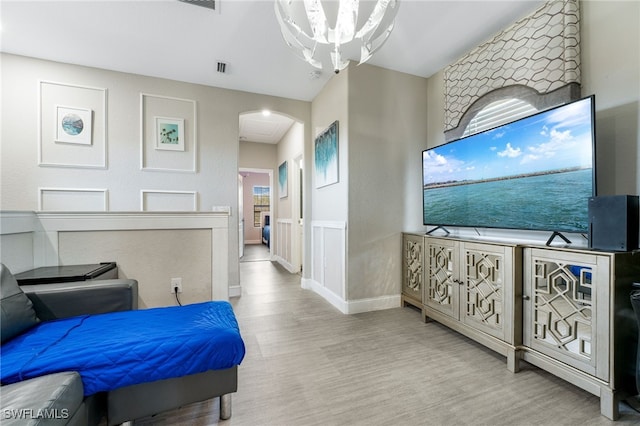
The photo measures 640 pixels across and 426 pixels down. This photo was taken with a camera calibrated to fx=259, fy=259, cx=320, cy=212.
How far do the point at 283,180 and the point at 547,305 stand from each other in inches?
187

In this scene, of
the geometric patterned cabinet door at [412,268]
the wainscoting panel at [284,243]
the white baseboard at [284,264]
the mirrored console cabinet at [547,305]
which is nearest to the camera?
the mirrored console cabinet at [547,305]

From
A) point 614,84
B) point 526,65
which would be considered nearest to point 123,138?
point 526,65

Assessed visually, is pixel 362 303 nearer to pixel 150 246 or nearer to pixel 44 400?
pixel 150 246

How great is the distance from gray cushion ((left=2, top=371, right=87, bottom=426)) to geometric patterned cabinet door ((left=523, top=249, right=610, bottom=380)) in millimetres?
2410

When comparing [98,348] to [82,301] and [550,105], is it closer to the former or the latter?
[82,301]

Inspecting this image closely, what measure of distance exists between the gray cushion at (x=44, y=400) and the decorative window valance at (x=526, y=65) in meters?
3.14

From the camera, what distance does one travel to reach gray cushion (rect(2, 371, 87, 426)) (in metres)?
0.79

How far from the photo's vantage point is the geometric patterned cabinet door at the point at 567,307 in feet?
4.55

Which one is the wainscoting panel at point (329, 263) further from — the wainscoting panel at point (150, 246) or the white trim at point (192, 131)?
the white trim at point (192, 131)

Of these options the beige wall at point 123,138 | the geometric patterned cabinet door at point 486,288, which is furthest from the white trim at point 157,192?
the geometric patterned cabinet door at point 486,288

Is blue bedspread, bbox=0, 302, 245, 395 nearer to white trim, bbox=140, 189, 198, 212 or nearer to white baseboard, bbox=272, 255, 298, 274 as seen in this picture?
white trim, bbox=140, 189, 198, 212

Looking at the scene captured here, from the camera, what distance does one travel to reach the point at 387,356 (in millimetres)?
Answer: 1939

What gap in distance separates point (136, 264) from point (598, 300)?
3.01 meters

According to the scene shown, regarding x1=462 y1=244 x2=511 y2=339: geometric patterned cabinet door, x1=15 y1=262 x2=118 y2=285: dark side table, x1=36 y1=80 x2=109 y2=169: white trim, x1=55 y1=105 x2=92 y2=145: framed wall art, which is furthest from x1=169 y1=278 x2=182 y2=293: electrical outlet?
x1=462 y1=244 x2=511 y2=339: geometric patterned cabinet door
